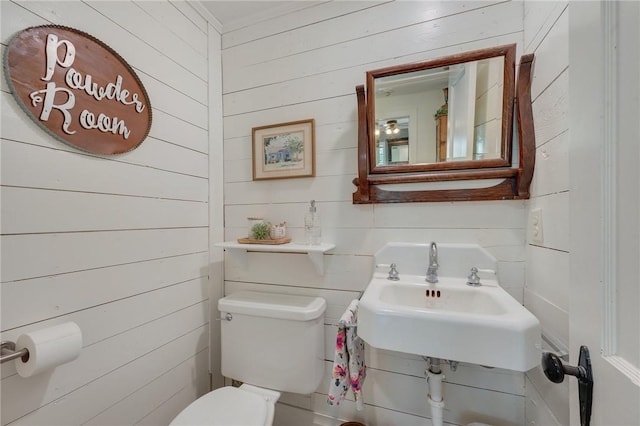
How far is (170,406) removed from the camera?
120 centimetres

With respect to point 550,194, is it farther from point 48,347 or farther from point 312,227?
point 48,347

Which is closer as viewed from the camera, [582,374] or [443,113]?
[582,374]

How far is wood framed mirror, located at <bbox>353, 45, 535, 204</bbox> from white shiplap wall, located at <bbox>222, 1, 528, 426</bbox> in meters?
0.07

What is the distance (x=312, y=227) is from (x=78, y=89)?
990mm

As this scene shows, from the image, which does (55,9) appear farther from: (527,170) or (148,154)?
(527,170)

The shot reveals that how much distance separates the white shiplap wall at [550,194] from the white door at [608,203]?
33cm

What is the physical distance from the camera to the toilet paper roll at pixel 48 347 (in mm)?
709

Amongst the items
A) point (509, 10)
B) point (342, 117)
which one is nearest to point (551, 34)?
point (509, 10)

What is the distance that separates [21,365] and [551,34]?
1817 mm

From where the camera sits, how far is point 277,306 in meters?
1.20

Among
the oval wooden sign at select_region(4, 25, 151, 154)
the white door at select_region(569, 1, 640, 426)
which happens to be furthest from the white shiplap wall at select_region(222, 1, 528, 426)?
the white door at select_region(569, 1, 640, 426)

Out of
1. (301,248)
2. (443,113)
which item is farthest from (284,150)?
(443,113)

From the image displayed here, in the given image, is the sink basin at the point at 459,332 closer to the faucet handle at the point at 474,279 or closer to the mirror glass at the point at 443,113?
the faucet handle at the point at 474,279

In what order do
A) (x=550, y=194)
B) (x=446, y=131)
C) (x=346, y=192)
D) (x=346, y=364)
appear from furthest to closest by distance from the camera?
(x=346, y=192) → (x=446, y=131) → (x=346, y=364) → (x=550, y=194)
